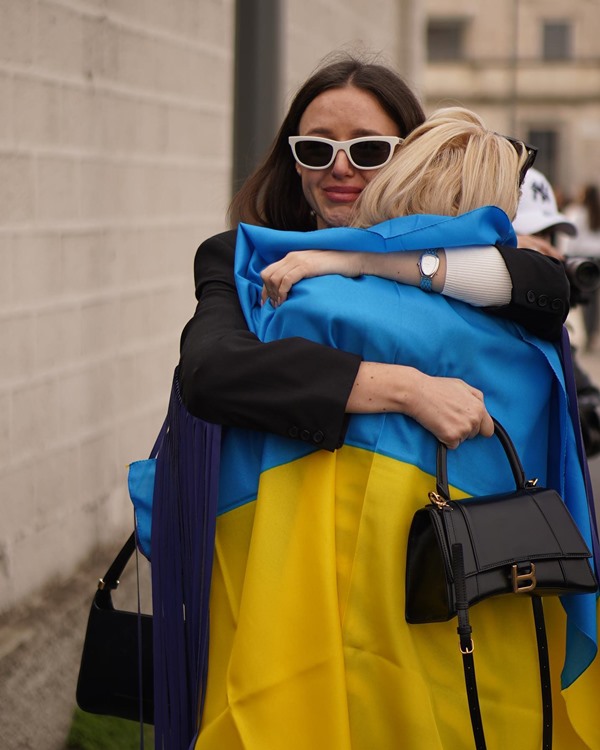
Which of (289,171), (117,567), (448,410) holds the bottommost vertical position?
(117,567)

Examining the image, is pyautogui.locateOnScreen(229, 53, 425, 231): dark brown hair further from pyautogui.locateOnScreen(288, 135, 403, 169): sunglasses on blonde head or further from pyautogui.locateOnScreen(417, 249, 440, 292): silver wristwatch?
pyautogui.locateOnScreen(417, 249, 440, 292): silver wristwatch

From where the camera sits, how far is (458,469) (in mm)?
2057

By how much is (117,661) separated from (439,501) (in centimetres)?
94

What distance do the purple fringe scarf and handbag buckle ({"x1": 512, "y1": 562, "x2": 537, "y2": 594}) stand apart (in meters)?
0.53

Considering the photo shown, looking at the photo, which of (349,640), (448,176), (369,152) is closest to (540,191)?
(369,152)

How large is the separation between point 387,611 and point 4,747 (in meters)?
1.57

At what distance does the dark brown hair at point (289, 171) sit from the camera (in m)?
2.61

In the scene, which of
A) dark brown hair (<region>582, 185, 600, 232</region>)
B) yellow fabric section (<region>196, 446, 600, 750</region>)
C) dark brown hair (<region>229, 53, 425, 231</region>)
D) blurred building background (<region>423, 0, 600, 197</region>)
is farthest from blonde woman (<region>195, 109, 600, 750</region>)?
blurred building background (<region>423, 0, 600, 197</region>)

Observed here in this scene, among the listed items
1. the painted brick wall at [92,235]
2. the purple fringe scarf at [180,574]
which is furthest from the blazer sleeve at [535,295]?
the painted brick wall at [92,235]

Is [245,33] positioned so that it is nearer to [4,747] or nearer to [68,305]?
[68,305]

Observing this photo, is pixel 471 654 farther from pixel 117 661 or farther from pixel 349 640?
pixel 117 661

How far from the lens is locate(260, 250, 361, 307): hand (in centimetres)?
207

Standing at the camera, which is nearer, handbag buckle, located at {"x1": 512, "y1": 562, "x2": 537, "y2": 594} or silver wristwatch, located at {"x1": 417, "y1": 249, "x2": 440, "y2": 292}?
handbag buckle, located at {"x1": 512, "y1": 562, "x2": 537, "y2": 594}

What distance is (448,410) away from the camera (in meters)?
1.98
